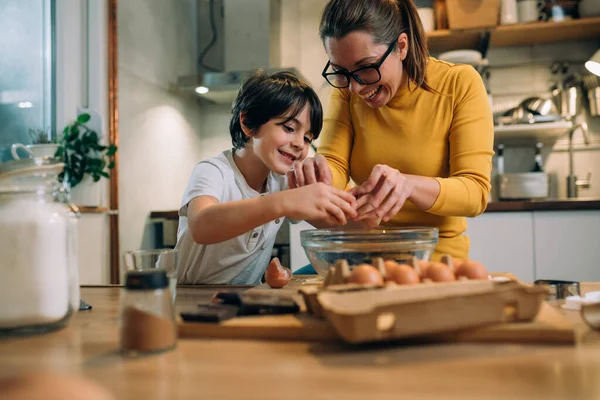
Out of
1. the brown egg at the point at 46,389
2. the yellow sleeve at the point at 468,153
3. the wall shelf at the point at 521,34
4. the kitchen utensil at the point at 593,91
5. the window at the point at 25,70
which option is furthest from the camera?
the kitchen utensil at the point at 593,91

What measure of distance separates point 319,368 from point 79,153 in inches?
85.8

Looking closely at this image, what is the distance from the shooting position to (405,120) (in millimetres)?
1420

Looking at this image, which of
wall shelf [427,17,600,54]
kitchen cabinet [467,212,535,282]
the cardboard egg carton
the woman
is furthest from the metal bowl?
wall shelf [427,17,600,54]

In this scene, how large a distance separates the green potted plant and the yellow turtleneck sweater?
1.33 meters

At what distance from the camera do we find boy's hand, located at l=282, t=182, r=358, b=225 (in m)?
0.98

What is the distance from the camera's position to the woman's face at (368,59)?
125 centimetres

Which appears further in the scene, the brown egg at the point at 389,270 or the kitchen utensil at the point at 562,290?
the kitchen utensil at the point at 562,290

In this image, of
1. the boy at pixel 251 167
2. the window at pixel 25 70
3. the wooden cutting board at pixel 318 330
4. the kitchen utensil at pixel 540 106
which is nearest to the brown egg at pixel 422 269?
the wooden cutting board at pixel 318 330

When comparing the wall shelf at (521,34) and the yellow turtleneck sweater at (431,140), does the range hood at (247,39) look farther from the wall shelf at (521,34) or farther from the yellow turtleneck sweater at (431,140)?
the yellow turtleneck sweater at (431,140)

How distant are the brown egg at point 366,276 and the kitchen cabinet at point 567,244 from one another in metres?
1.99

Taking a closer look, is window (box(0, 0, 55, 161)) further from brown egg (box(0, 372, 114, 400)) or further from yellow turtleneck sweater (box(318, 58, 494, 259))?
brown egg (box(0, 372, 114, 400))

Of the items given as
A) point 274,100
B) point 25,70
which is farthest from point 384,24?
point 25,70

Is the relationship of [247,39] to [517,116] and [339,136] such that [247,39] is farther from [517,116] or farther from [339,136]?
[339,136]

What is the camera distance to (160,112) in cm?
304
